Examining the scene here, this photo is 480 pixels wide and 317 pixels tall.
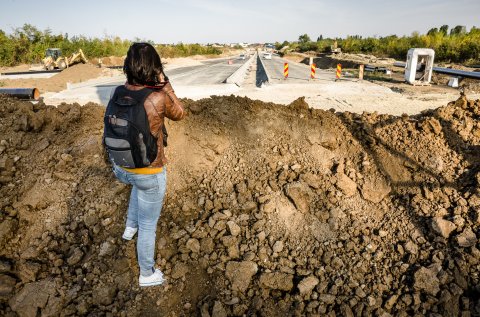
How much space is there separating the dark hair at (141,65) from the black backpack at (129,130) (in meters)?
0.09

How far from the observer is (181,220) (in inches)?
138

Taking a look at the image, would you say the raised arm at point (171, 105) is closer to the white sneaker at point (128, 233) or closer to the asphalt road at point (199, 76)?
the white sneaker at point (128, 233)

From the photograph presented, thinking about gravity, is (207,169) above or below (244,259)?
above

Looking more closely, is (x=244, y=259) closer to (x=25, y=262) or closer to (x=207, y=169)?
(x=207, y=169)

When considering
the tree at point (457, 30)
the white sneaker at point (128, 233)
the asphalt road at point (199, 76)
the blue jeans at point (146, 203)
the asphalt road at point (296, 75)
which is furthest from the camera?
the tree at point (457, 30)

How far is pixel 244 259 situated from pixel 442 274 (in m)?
1.98

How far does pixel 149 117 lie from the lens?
2188 millimetres

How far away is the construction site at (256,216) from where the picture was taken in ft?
9.39

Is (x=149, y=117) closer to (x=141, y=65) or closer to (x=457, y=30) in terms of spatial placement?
(x=141, y=65)

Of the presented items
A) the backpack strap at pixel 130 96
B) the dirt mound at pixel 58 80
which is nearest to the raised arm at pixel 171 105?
the backpack strap at pixel 130 96

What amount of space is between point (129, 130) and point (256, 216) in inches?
75.2

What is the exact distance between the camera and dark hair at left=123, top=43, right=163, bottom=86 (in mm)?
2146

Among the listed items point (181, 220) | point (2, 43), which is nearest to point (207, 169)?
point (181, 220)

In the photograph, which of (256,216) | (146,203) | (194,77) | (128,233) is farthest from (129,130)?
(194,77)
